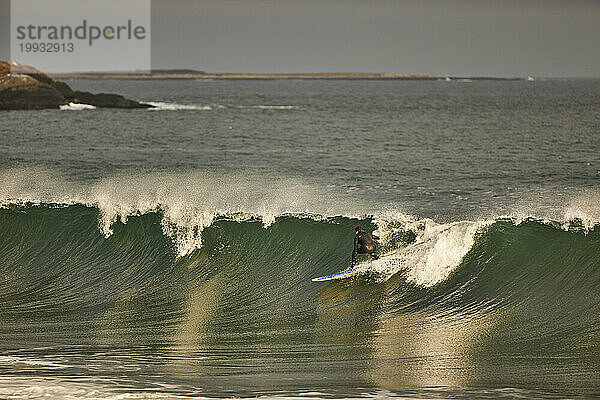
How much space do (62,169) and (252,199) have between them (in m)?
14.8

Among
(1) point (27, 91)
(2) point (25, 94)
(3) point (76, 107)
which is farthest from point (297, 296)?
(3) point (76, 107)

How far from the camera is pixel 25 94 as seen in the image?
75000mm

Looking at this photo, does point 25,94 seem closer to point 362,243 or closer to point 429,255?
point 429,255

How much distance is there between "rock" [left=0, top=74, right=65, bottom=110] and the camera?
2879 inches

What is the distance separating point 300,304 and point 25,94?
68.3m

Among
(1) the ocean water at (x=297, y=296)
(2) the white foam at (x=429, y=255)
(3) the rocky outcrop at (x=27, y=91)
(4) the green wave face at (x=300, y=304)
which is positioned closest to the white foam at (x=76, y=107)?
(3) the rocky outcrop at (x=27, y=91)

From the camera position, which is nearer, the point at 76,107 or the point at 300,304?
the point at 300,304

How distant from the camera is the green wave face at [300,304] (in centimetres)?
930

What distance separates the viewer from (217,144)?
50812 mm

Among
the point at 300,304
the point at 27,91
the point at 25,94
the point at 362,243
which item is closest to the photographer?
the point at 300,304

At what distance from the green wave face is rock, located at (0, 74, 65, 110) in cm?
5871

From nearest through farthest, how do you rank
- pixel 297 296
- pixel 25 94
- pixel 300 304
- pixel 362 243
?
pixel 300 304, pixel 362 243, pixel 297 296, pixel 25 94

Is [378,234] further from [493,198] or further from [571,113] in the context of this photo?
[571,113]

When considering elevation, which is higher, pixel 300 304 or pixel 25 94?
pixel 25 94
